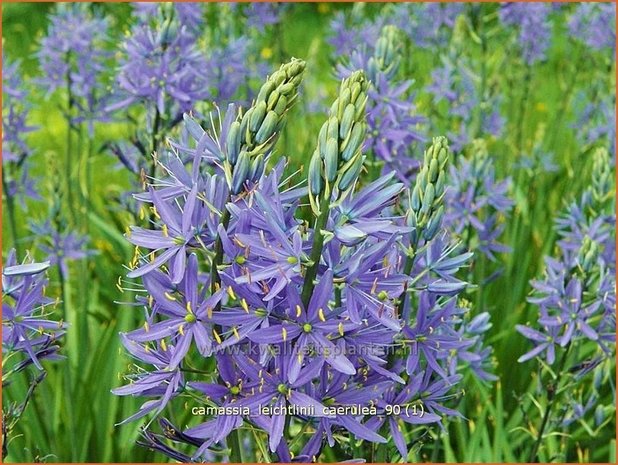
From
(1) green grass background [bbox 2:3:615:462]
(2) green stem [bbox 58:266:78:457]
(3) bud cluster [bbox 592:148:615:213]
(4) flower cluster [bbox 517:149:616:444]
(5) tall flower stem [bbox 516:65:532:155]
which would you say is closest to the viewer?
(4) flower cluster [bbox 517:149:616:444]

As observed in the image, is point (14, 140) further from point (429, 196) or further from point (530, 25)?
point (530, 25)

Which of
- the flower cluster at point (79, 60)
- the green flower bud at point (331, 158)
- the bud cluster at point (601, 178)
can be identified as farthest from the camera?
the flower cluster at point (79, 60)

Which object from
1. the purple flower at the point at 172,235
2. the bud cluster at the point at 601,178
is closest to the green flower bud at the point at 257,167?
the purple flower at the point at 172,235

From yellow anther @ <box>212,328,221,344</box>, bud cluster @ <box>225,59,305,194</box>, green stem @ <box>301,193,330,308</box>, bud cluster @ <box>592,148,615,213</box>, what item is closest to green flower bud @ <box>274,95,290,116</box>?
bud cluster @ <box>225,59,305,194</box>

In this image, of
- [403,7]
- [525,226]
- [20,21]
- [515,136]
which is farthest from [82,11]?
[20,21]

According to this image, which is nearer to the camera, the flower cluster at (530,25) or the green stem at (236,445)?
the green stem at (236,445)

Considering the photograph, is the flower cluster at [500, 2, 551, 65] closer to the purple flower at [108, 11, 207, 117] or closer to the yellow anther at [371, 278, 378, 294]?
the purple flower at [108, 11, 207, 117]

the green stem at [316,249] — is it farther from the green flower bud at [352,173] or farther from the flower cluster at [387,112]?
the flower cluster at [387,112]
